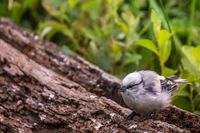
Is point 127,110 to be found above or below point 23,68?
below

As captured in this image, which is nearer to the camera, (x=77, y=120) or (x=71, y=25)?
(x=77, y=120)

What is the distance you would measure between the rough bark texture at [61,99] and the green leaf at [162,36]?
0.33 m

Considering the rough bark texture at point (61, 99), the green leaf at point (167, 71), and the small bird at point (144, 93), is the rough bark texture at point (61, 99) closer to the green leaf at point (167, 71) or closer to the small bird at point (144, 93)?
the small bird at point (144, 93)

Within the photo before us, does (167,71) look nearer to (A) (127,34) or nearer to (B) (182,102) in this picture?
(B) (182,102)

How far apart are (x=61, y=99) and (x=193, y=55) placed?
73cm

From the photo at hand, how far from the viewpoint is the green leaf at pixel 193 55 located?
8.91 feet

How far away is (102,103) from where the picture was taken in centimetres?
256

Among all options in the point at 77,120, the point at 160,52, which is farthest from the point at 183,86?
the point at 77,120

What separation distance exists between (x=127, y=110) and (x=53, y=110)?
36 centimetres

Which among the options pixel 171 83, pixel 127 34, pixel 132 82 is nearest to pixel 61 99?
pixel 132 82

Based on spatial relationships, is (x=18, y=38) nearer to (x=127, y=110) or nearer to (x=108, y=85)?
(x=108, y=85)

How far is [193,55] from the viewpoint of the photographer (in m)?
2.73

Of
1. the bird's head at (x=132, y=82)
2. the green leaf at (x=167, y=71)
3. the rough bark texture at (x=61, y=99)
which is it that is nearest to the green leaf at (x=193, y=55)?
the green leaf at (x=167, y=71)

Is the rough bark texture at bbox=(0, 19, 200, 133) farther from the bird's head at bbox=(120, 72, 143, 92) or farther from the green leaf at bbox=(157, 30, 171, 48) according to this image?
the green leaf at bbox=(157, 30, 171, 48)
